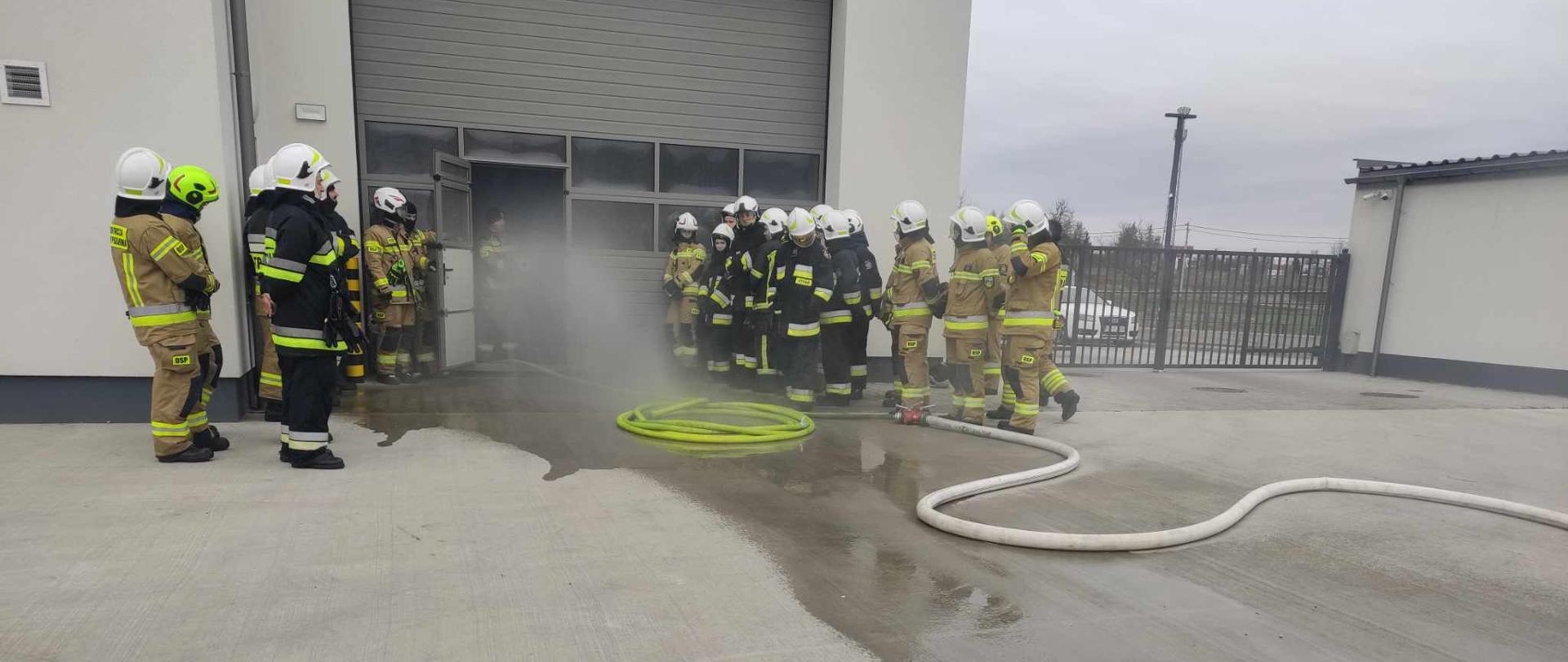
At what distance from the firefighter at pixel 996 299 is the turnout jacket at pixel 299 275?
518 cm

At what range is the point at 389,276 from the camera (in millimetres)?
7777

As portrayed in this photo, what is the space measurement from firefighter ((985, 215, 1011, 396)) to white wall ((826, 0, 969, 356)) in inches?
82.6

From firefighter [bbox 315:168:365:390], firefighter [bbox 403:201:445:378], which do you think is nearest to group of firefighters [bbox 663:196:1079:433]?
firefighter [bbox 403:201:445:378]

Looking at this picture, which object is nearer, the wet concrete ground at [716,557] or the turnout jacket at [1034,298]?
the wet concrete ground at [716,557]

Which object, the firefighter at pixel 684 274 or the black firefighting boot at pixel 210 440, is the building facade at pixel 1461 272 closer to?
the firefighter at pixel 684 274

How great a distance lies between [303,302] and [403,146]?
4.38 m

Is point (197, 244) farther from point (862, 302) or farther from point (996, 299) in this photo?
point (996, 299)

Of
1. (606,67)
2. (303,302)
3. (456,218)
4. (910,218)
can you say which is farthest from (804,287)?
(303,302)

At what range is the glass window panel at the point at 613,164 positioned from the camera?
8.99 metres

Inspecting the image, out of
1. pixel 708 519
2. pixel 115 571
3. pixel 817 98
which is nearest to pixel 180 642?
pixel 115 571

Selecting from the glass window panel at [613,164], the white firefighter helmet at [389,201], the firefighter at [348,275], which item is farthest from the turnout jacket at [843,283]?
the white firefighter helmet at [389,201]

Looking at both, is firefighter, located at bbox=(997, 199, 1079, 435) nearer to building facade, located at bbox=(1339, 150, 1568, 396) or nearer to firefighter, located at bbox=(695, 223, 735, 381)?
firefighter, located at bbox=(695, 223, 735, 381)

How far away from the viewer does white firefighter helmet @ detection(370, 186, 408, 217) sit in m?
7.71

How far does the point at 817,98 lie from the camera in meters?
9.56
